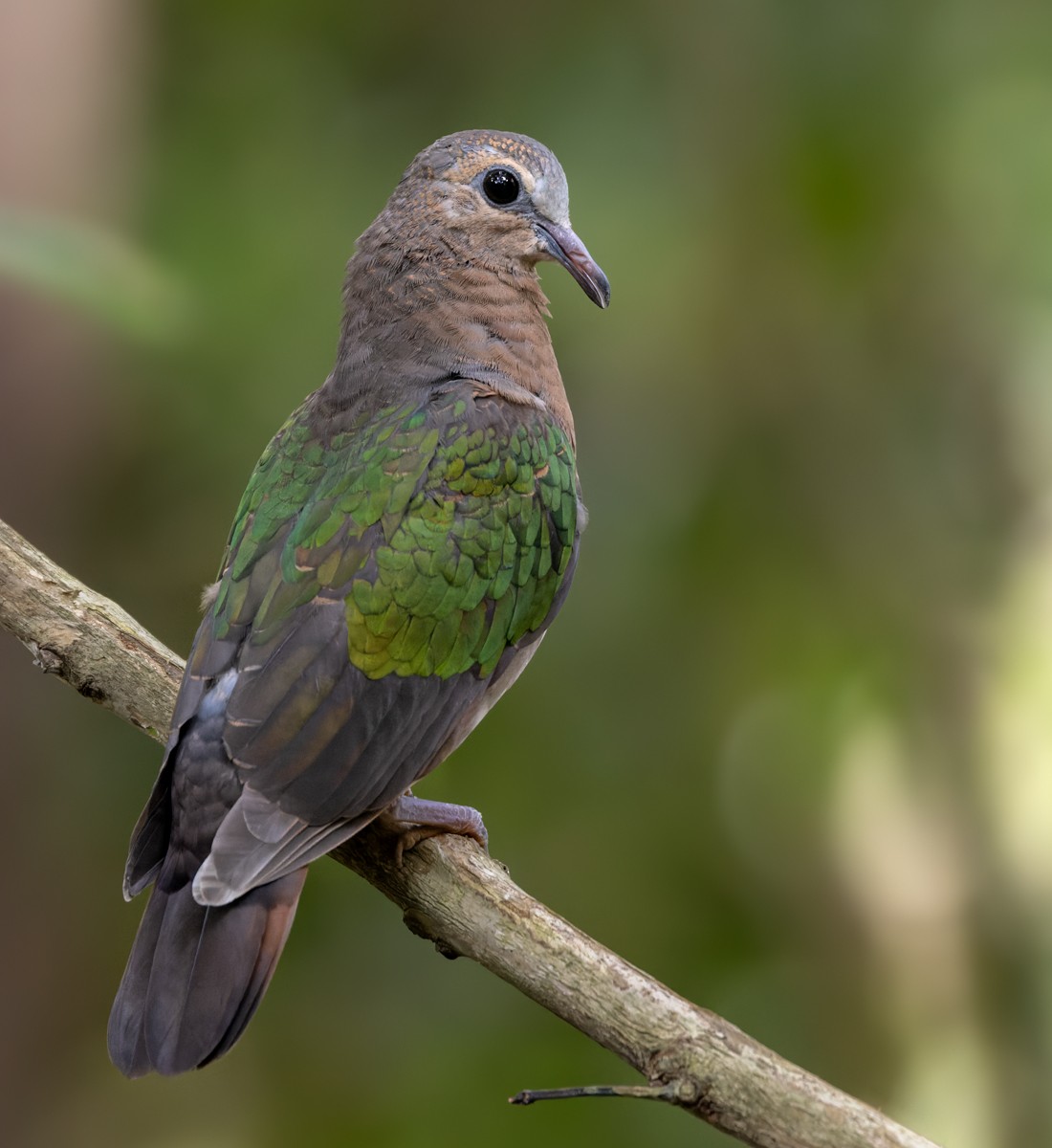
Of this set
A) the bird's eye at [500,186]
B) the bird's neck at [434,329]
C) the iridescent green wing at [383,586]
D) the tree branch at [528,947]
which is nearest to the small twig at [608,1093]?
the tree branch at [528,947]

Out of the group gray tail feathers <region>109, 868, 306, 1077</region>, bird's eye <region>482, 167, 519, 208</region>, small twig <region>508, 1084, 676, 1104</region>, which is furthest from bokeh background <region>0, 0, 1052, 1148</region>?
small twig <region>508, 1084, 676, 1104</region>

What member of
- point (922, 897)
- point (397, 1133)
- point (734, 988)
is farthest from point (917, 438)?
point (397, 1133)

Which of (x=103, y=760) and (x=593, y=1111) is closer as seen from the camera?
(x=593, y=1111)

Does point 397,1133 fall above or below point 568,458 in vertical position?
below

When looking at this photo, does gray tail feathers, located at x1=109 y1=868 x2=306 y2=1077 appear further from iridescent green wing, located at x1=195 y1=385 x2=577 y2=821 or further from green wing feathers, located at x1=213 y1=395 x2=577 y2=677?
green wing feathers, located at x1=213 y1=395 x2=577 y2=677

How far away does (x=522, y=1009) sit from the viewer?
5.30 meters

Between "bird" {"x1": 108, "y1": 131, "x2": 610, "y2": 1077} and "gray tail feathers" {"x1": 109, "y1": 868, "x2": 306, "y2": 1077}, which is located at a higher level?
"bird" {"x1": 108, "y1": 131, "x2": 610, "y2": 1077}

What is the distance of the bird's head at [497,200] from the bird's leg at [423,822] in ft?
4.37

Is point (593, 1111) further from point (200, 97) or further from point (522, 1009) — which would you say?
point (200, 97)

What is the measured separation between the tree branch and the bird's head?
49.7 inches

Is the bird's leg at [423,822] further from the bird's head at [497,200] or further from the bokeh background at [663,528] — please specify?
the bokeh background at [663,528]

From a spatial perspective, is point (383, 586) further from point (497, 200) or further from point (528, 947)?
point (497, 200)

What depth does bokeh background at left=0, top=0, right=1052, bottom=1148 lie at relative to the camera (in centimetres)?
520

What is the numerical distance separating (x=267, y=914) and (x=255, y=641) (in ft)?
1.87
